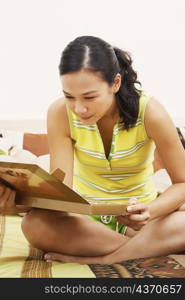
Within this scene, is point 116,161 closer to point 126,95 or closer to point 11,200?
point 126,95

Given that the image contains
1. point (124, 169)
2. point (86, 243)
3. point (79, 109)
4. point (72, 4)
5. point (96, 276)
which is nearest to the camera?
point (96, 276)

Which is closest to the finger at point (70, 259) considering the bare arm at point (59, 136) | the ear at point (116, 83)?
the bare arm at point (59, 136)

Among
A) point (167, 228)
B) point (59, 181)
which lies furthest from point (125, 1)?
point (59, 181)

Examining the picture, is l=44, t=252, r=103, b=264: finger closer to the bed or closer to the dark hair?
the bed

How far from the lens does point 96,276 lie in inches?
48.9

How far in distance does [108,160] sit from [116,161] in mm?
27

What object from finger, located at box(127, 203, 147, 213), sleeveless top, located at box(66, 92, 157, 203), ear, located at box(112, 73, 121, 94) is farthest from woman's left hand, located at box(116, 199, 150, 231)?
ear, located at box(112, 73, 121, 94)

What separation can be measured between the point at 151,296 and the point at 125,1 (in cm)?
190

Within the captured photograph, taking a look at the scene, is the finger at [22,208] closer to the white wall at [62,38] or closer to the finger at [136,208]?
the finger at [136,208]

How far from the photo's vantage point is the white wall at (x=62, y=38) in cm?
261

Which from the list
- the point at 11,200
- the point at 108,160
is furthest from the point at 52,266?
the point at 108,160

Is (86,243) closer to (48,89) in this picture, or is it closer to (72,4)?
(48,89)

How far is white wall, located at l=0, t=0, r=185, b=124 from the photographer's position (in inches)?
103

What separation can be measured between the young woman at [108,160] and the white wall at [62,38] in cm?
101
